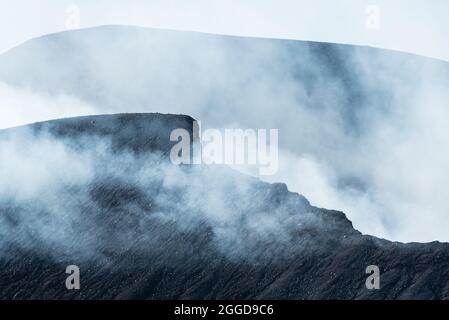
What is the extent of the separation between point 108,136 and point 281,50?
26643 millimetres

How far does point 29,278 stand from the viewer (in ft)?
120

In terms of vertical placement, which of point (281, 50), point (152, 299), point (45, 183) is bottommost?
point (152, 299)

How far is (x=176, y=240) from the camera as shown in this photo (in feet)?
125

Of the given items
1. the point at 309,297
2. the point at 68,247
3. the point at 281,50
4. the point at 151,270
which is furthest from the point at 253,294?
the point at 281,50

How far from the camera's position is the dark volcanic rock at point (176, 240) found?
3497cm

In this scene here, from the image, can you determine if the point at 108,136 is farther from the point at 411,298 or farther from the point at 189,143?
the point at 411,298

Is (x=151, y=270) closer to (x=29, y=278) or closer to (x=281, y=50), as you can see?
(x=29, y=278)

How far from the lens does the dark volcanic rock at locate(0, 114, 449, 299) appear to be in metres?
35.0

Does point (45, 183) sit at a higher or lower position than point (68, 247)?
higher

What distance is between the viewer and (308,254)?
36.4m
